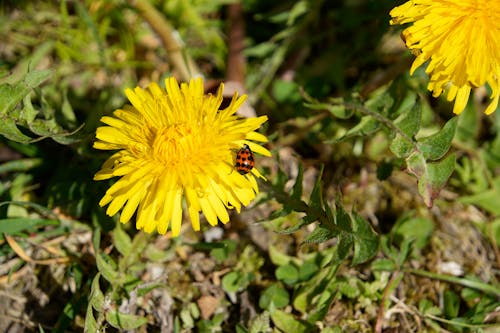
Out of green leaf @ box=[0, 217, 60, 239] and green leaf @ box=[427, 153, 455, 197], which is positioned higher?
green leaf @ box=[427, 153, 455, 197]

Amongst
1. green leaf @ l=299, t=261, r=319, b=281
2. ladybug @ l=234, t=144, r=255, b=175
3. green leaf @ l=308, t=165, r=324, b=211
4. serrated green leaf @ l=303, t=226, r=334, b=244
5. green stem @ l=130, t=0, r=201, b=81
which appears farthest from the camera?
green stem @ l=130, t=0, r=201, b=81

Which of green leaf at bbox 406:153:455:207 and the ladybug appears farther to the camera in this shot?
green leaf at bbox 406:153:455:207

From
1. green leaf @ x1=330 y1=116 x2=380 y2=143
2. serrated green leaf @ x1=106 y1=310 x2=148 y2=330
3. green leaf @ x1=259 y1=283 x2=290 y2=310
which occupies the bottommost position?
green leaf @ x1=259 y1=283 x2=290 y2=310

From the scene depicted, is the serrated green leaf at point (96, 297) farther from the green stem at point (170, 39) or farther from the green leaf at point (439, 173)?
the green leaf at point (439, 173)

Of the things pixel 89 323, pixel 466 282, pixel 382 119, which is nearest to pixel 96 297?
pixel 89 323

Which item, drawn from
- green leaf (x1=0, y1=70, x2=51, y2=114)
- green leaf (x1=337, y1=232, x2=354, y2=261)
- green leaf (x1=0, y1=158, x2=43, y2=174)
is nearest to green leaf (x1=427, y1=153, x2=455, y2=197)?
green leaf (x1=337, y1=232, x2=354, y2=261)

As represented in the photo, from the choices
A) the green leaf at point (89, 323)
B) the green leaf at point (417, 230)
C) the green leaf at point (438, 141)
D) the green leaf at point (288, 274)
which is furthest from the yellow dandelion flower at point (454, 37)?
the green leaf at point (89, 323)

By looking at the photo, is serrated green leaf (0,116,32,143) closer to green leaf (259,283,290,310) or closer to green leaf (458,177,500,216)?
green leaf (259,283,290,310)

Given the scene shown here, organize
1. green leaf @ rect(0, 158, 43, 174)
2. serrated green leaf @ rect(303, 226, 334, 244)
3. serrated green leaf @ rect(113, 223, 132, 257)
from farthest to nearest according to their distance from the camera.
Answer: green leaf @ rect(0, 158, 43, 174) < serrated green leaf @ rect(113, 223, 132, 257) < serrated green leaf @ rect(303, 226, 334, 244)
